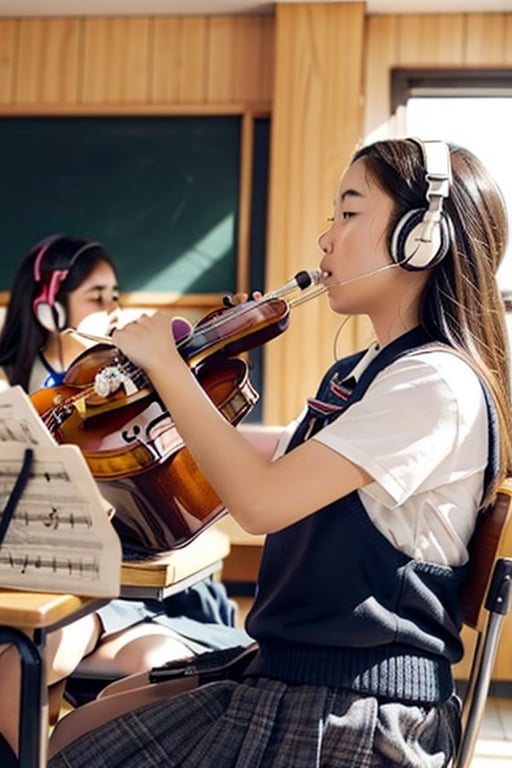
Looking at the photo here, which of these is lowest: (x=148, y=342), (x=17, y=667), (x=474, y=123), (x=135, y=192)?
(x=17, y=667)

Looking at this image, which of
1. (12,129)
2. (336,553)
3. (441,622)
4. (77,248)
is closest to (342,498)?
(336,553)

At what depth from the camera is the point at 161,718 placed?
115 cm

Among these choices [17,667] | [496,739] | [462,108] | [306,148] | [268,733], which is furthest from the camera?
A: [462,108]

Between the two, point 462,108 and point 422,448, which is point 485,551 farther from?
point 462,108

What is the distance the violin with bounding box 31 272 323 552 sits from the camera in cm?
120

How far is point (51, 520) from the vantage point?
0.95 metres

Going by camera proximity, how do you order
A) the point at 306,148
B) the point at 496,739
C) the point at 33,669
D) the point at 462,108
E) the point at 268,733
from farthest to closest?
the point at 462,108, the point at 306,148, the point at 496,739, the point at 268,733, the point at 33,669

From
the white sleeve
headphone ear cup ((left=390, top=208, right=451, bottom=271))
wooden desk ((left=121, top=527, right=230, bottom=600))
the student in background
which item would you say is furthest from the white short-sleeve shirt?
the student in background

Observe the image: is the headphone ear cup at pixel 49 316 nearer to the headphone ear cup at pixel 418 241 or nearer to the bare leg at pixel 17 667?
the bare leg at pixel 17 667

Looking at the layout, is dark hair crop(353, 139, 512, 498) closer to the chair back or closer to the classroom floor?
the chair back

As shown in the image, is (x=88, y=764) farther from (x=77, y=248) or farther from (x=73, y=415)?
(x=77, y=248)

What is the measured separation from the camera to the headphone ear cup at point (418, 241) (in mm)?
1186

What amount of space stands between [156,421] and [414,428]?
0.98 ft

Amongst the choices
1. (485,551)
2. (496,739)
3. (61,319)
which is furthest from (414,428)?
(496,739)
